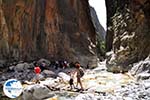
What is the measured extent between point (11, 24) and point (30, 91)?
19146 mm

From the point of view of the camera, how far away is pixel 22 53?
110 ft

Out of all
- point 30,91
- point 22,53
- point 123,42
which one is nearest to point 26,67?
point 22,53

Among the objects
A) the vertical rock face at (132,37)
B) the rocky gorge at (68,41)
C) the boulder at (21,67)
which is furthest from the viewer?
the boulder at (21,67)

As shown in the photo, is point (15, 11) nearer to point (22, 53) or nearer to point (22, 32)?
point (22, 32)

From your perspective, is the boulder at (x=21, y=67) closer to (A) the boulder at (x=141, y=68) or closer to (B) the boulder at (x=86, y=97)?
(A) the boulder at (x=141, y=68)

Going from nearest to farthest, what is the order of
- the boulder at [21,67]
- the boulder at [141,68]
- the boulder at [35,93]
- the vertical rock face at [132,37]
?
the boulder at [35,93]
the boulder at [141,68]
the vertical rock face at [132,37]
the boulder at [21,67]

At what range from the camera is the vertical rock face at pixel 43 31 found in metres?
32.9

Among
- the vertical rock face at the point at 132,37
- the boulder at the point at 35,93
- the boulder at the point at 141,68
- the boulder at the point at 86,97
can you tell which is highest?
the vertical rock face at the point at 132,37

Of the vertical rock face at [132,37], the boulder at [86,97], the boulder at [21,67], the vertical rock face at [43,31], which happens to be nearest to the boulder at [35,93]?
the boulder at [86,97]

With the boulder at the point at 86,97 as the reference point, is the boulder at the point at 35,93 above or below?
above

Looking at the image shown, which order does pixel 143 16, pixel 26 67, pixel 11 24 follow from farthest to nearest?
pixel 11 24 → pixel 26 67 → pixel 143 16

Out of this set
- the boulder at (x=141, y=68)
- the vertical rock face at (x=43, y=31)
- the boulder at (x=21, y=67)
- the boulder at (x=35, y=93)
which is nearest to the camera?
the boulder at (x=35, y=93)

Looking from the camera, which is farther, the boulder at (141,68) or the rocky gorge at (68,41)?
the rocky gorge at (68,41)

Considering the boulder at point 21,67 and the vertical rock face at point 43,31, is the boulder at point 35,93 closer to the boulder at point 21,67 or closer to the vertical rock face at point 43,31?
the boulder at point 21,67
